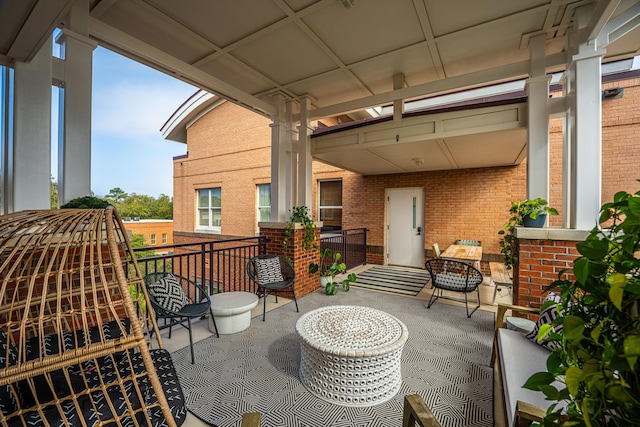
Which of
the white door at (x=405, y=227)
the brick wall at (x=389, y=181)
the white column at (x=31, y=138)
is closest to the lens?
the white column at (x=31, y=138)

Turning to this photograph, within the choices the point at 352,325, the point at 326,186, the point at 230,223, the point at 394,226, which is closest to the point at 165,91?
the point at 230,223

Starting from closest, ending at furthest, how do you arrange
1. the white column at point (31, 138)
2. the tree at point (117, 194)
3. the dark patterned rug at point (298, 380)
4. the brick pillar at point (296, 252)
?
the dark patterned rug at point (298, 380) < the white column at point (31, 138) < the brick pillar at point (296, 252) < the tree at point (117, 194)

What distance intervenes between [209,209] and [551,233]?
31.4 ft

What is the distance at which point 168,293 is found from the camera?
2.60 m

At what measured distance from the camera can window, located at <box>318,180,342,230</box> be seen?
7.46 metres

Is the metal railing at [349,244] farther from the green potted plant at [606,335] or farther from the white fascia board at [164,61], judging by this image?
the green potted plant at [606,335]

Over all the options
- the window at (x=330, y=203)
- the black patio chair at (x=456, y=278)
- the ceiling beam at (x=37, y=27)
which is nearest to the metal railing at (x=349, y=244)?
the window at (x=330, y=203)

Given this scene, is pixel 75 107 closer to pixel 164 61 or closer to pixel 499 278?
pixel 164 61

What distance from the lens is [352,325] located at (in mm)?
2279

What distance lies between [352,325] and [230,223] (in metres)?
7.35

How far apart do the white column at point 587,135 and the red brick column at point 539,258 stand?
0.62 feet

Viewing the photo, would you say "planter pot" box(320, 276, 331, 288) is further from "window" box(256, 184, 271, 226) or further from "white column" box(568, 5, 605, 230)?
"window" box(256, 184, 271, 226)

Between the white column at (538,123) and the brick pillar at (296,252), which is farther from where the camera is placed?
the brick pillar at (296,252)

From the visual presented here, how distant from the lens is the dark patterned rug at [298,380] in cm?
179
